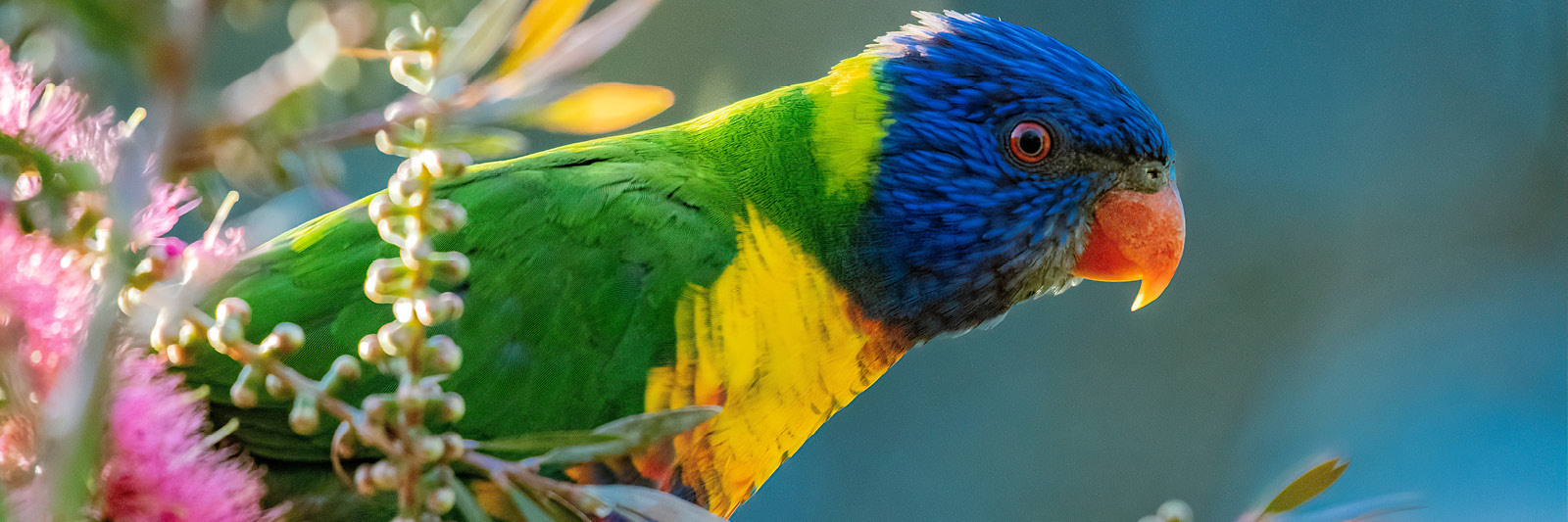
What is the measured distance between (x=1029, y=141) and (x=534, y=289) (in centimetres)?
56

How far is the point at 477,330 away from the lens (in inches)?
32.3

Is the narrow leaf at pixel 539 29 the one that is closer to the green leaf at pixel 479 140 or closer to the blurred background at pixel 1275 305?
the green leaf at pixel 479 140

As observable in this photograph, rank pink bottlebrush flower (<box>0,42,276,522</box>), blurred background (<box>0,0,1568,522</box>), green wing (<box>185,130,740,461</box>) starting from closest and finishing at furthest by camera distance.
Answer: pink bottlebrush flower (<box>0,42,276,522</box>) → green wing (<box>185,130,740,461</box>) → blurred background (<box>0,0,1568,522</box>)

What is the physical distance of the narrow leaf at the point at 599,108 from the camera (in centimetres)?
32

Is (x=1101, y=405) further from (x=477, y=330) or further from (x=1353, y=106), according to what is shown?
(x=477, y=330)

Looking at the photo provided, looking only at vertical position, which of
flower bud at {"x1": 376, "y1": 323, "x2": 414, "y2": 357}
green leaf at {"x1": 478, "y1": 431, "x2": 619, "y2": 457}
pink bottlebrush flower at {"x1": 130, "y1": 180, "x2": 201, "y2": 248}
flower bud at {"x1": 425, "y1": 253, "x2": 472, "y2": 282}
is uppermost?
pink bottlebrush flower at {"x1": 130, "y1": 180, "x2": 201, "y2": 248}

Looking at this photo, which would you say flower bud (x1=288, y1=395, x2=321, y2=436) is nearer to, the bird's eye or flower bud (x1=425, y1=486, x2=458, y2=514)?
flower bud (x1=425, y1=486, x2=458, y2=514)

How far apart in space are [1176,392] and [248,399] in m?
4.48

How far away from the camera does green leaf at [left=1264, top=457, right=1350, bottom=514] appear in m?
0.39

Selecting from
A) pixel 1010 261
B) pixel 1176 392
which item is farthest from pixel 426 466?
pixel 1176 392

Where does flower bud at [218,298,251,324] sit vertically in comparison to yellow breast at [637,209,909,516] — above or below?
below

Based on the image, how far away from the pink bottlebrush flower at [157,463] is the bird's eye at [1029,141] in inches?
36.3

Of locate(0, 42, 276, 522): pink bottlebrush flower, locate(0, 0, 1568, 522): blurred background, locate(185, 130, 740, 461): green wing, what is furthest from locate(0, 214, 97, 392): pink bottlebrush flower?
locate(0, 0, 1568, 522): blurred background

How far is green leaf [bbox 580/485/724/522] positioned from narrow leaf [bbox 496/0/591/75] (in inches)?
5.6
